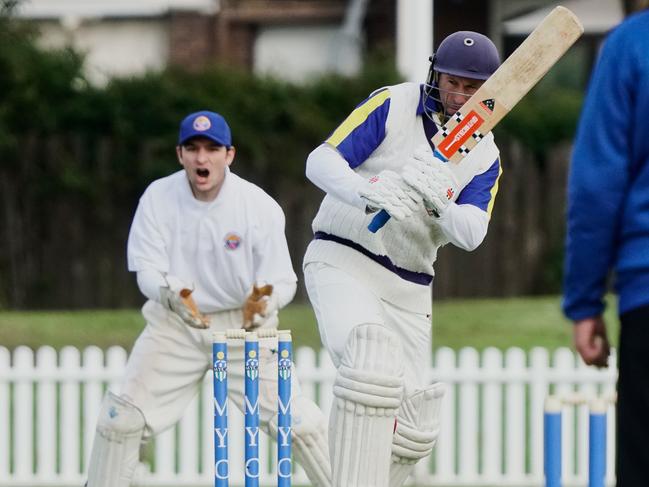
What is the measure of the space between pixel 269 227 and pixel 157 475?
2504 mm

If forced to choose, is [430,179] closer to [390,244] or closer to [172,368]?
[390,244]

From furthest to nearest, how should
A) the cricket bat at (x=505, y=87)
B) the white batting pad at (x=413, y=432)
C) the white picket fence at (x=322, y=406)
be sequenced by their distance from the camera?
the white picket fence at (x=322, y=406), the white batting pad at (x=413, y=432), the cricket bat at (x=505, y=87)

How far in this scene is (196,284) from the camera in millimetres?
5102

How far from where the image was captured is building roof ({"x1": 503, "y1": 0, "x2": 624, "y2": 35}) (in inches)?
607

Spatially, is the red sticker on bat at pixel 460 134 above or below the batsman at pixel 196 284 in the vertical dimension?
above

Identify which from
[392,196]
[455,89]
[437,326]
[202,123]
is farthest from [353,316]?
[437,326]

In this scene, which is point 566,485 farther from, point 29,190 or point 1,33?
point 29,190

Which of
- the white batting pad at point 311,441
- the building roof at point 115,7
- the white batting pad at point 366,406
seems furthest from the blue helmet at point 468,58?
the building roof at point 115,7

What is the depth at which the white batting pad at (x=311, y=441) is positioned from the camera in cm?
489

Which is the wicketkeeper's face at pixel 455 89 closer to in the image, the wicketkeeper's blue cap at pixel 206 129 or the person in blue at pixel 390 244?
the person in blue at pixel 390 244

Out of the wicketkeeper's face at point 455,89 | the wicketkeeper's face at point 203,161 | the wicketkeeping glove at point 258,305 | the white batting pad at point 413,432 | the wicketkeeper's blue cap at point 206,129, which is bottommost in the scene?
the white batting pad at point 413,432

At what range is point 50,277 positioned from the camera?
11938 mm

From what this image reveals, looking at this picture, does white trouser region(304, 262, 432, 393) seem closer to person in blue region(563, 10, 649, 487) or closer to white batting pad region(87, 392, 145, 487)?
white batting pad region(87, 392, 145, 487)

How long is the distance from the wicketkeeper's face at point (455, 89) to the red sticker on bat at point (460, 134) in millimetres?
192
